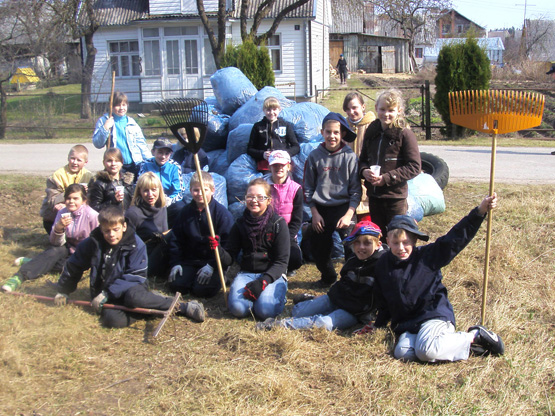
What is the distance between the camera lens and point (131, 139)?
20.5 feet

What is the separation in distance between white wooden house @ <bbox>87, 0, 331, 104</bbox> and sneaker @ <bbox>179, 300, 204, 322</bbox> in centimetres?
1881

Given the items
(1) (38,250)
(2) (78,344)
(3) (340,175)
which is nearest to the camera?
(2) (78,344)

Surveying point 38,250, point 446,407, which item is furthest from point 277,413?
point 38,250

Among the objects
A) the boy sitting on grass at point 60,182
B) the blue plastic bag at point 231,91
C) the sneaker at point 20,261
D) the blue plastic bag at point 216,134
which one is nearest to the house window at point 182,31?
the blue plastic bag at point 231,91

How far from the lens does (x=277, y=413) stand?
287 cm

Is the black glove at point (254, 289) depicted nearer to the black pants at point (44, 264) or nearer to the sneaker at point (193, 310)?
the sneaker at point (193, 310)

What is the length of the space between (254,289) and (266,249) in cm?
40

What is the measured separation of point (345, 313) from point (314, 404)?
101 centimetres

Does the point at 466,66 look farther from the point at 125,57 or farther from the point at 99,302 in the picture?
the point at 125,57

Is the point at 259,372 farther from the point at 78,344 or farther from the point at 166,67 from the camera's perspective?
the point at 166,67

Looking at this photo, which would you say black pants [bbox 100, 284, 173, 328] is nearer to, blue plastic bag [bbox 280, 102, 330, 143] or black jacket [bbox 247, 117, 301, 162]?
black jacket [bbox 247, 117, 301, 162]

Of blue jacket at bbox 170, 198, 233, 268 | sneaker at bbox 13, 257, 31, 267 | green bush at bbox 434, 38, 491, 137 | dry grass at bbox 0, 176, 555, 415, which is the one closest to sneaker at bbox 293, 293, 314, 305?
dry grass at bbox 0, 176, 555, 415

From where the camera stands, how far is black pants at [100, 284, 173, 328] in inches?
158

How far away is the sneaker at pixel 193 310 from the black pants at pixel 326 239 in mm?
1176
